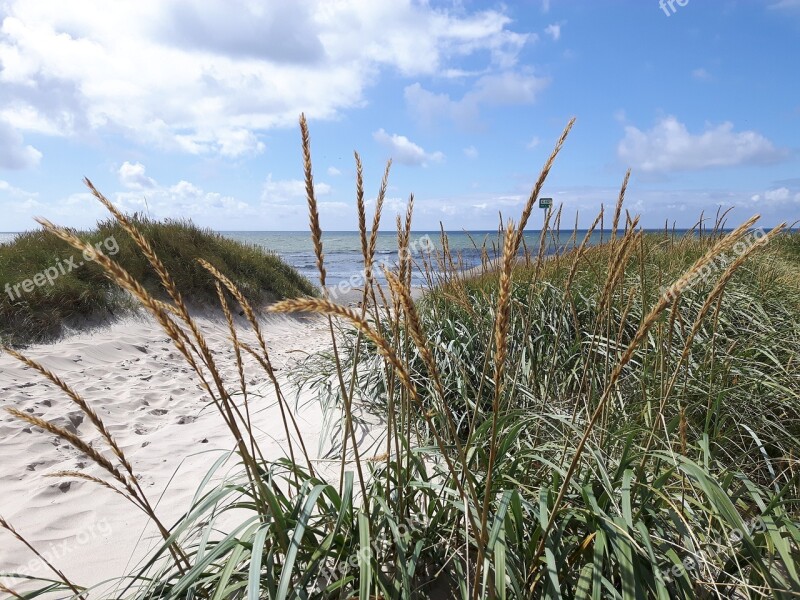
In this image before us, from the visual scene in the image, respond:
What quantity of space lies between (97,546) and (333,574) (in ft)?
5.76

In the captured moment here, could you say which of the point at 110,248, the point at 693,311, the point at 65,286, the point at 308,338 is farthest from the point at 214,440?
the point at 110,248

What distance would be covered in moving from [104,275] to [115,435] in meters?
4.97

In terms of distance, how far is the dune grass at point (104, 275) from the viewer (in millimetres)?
6992

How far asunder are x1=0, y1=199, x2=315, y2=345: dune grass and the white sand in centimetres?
46

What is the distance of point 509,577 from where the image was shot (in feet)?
4.93

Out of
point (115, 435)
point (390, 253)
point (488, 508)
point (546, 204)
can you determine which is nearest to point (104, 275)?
point (115, 435)

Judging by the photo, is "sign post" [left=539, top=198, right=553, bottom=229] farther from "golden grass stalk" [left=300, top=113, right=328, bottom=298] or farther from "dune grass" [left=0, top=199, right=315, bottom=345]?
"dune grass" [left=0, top=199, right=315, bottom=345]

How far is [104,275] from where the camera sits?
8.34 meters

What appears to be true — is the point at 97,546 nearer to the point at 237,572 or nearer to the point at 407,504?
the point at 237,572

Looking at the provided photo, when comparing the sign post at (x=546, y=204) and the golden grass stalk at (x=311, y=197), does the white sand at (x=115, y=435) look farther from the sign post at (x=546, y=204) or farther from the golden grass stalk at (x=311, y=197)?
the sign post at (x=546, y=204)

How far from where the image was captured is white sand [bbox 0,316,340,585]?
2709mm

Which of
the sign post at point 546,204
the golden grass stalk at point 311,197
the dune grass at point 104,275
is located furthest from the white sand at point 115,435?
the sign post at point 546,204

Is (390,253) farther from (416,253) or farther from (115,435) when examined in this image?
(115,435)

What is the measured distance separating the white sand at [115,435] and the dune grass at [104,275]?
458 millimetres
